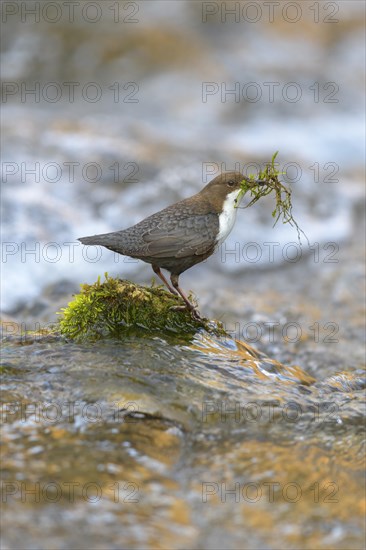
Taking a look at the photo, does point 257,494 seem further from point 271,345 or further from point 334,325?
point 334,325

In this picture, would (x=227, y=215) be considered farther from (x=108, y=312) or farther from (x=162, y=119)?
(x=162, y=119)

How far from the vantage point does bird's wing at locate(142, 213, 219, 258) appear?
4.37 metres

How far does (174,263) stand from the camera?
14.6 ft

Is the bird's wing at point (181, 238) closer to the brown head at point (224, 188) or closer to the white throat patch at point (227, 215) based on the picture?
the white throat patch at point (227, 215)

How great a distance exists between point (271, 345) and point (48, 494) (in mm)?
3786

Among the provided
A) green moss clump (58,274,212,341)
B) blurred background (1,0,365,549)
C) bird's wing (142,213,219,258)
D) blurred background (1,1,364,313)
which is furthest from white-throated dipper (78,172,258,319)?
blurred background (1,1,364,313)

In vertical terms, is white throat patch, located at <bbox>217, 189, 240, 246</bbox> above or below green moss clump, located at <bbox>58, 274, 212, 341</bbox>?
above

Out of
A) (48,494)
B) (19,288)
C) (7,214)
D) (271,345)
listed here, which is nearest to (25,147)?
(7,214)

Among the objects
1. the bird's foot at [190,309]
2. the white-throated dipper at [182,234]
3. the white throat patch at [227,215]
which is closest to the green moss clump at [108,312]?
the bird's foot at [190,309]

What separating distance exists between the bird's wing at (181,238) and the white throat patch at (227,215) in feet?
0.32

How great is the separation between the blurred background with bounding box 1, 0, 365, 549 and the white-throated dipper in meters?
0.57

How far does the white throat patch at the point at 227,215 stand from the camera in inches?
181

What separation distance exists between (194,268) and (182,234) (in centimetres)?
391

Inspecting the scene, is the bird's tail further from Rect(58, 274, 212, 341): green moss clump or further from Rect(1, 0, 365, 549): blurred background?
Rect(1, 0, 365, 549): blurred background
